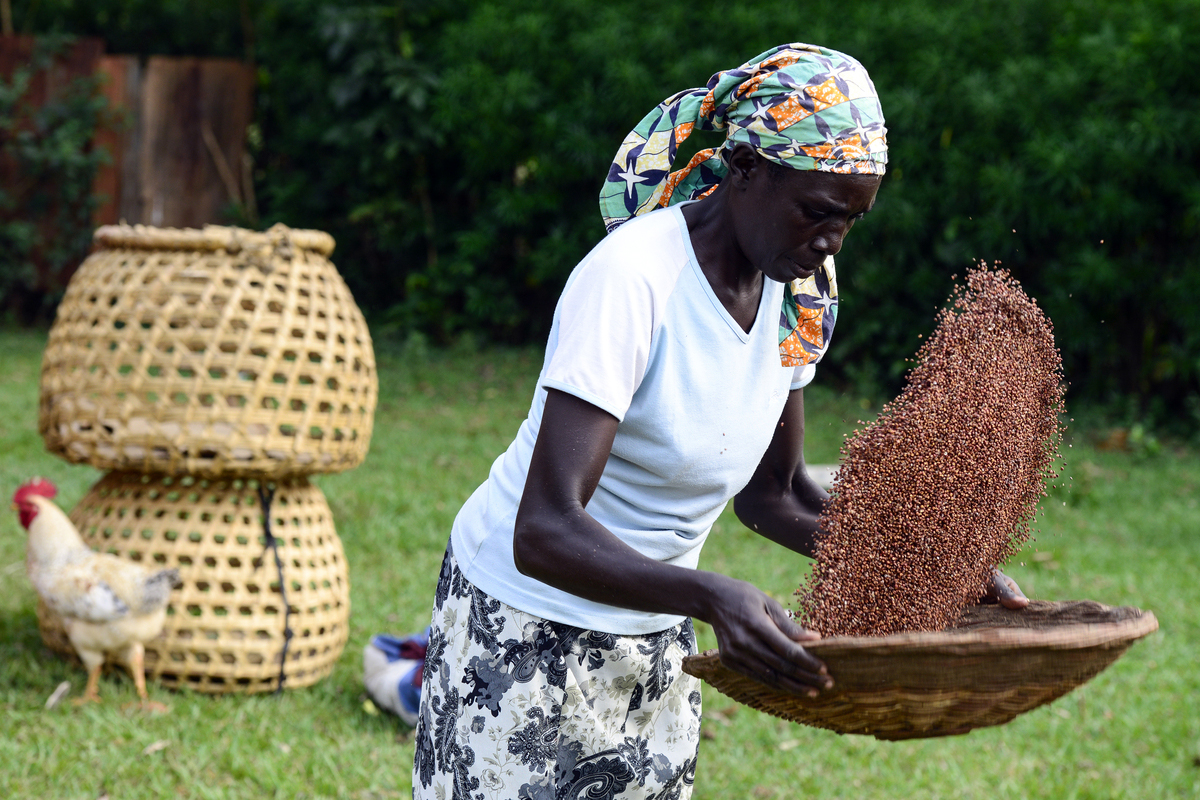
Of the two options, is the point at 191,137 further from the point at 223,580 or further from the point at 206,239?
the point at 223,580

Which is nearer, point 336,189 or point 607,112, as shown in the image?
point 607,112

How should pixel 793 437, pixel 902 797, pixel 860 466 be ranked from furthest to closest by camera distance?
pixel 902 797 → pixel 793 437 → pixel 860 466

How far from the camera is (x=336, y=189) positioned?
366 inches

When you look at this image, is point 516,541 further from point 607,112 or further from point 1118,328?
point 607,112

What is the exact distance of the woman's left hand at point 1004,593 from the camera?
5.46ft

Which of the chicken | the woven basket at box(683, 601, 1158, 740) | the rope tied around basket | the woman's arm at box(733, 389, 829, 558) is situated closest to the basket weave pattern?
the rope tied around basket

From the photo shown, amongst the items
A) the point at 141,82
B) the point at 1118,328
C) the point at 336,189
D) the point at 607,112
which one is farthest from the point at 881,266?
the point at 141,82

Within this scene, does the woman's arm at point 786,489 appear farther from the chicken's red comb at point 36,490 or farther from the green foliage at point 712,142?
the green foliage at point 712,142

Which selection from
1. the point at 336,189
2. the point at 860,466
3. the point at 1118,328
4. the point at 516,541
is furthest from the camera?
the point at 336,189

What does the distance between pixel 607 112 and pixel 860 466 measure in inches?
266

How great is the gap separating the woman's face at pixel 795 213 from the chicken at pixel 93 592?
229 centimetres

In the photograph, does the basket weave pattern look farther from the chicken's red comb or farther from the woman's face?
the woman's face

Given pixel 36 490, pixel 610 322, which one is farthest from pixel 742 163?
pixel 36 490

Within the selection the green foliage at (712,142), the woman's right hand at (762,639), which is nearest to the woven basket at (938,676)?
the woman's right hand at (762,639)
